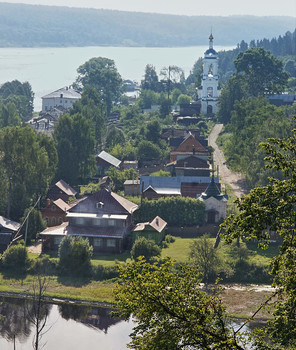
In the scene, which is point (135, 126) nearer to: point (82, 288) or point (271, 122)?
point (271, 122)

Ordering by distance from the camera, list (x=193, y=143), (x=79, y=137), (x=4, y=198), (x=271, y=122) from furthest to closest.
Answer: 1. (x=193, y=143)
2. (x=79, y=137)
3. (x=271, y=122)
4. (x=4, y=198)

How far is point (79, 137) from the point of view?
63.1 meters

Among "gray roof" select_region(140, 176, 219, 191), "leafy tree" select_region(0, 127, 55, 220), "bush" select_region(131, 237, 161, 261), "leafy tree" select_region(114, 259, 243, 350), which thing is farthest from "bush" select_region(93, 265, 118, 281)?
"leafy tree" select_region(114, 259, 243, 350)

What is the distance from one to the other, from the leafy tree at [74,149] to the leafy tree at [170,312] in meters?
46.5

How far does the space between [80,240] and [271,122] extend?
24.7 meters

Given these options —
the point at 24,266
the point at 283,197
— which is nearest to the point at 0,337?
the point at 24,266

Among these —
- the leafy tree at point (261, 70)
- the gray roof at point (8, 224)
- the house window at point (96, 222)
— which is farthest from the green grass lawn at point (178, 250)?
the leafy tree at point (261, 70)

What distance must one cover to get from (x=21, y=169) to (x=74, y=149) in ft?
34.0

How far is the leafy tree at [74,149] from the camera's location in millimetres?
60750

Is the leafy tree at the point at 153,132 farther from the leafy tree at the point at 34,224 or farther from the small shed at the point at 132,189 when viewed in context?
→ the leafy tree at the point at 34,224

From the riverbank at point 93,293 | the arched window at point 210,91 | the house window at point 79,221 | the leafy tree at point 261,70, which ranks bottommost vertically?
the riverbank at point 93,293

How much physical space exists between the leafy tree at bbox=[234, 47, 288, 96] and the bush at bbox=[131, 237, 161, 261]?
5613 centimetres

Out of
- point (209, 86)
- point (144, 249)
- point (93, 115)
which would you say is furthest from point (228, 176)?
point (209, 86)

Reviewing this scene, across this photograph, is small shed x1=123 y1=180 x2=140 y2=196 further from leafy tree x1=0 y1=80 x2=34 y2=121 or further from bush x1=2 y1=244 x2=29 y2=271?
leafy tree x1=0 y1=80 x2=34 y2=121
